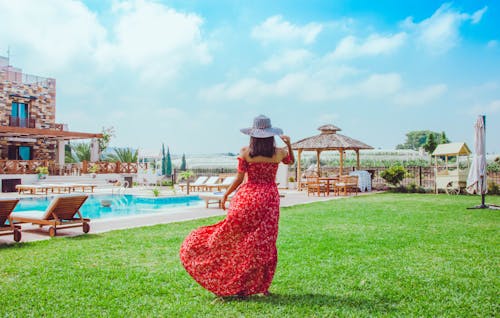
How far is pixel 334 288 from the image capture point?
14.1 ft

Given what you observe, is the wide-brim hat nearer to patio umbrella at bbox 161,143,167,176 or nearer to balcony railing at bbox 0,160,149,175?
balcony railing at bbox 0,160,149,175

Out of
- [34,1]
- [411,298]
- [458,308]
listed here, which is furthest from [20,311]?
[34,1]

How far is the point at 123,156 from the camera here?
32.2m

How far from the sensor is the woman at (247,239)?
3.76 m

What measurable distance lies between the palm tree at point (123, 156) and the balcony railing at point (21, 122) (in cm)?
602

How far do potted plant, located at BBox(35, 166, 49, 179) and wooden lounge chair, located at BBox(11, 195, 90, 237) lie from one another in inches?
657

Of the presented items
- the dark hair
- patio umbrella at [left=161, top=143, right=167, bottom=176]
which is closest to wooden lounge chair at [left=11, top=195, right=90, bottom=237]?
the dark hair

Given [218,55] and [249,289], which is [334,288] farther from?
[218,55]

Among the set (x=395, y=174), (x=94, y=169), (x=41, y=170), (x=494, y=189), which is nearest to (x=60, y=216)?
(x=395, y=174)

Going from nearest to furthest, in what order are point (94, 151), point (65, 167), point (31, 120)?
1. point (65, 167)
2. point (31, 120)
3. point (94, 151)

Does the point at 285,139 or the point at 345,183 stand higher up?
the point at 285,139

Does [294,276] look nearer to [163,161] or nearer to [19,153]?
[19,153]

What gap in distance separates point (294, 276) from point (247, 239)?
1.26 metres

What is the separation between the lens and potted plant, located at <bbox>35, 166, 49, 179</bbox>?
23312 mm
